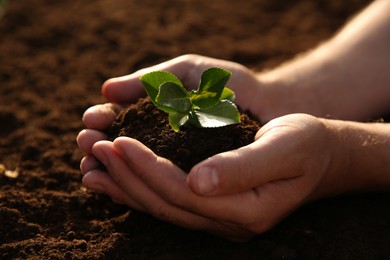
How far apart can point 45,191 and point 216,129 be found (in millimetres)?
736

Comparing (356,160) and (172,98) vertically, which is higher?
(172,98)

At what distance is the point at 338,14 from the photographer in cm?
347

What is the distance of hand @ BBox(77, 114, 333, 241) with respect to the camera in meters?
1.53

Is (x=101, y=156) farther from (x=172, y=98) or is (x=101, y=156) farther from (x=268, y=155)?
(x=268, y=155)

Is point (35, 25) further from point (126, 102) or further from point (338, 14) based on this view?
point (338, 14)

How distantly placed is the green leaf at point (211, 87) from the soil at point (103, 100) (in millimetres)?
437

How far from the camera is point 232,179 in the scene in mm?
1514

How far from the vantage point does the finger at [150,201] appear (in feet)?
5.59

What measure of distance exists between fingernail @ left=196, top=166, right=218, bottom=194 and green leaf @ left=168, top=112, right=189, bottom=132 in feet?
0.93

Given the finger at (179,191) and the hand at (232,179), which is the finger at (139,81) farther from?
the finger at (179,191)

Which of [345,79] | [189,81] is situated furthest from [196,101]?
[345,79]

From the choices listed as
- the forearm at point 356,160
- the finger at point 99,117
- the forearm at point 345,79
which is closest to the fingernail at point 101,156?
the finger at point 99,117

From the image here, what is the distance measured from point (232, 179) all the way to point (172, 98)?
1.25 feet

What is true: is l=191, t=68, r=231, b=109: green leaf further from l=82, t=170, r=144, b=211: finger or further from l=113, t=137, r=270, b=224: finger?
l=82, t=170, r=144, b=211: finger
